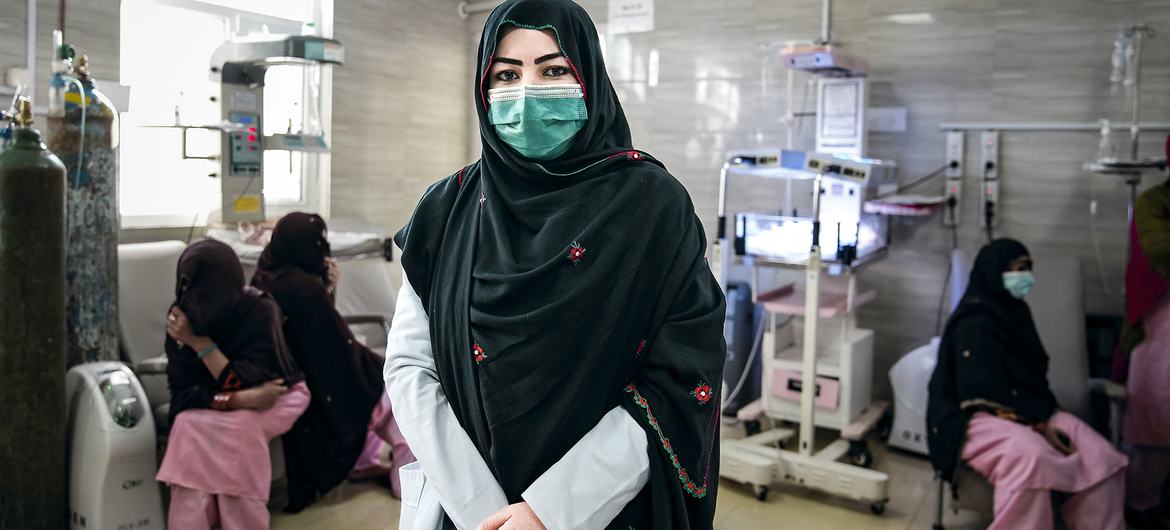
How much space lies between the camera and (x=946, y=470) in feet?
10.5

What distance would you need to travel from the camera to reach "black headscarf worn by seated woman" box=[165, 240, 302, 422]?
2.98 meters

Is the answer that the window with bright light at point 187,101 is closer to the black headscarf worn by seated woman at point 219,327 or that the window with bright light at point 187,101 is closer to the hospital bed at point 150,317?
the hospital bed at point 150,317

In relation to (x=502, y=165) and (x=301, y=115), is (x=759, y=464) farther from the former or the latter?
(x=301, y=115)

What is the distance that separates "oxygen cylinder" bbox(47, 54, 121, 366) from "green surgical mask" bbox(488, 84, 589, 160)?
2147 mm

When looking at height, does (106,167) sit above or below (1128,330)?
above

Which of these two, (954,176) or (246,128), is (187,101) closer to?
(246,128)

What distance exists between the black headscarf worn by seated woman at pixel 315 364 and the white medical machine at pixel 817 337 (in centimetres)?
146

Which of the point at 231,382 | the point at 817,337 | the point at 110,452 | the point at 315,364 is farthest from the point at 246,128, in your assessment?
the point at 817,337

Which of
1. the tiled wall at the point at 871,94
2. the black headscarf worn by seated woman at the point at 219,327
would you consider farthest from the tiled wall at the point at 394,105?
the black headscarf worn by seated woman at the point at 219,327

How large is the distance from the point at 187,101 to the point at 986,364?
3806 mm

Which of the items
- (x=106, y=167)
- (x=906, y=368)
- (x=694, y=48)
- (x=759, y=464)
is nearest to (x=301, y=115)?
(x=106, y=167)

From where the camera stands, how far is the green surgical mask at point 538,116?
1.33 meters

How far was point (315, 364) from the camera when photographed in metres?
3.46

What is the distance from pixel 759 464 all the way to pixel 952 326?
90cm
